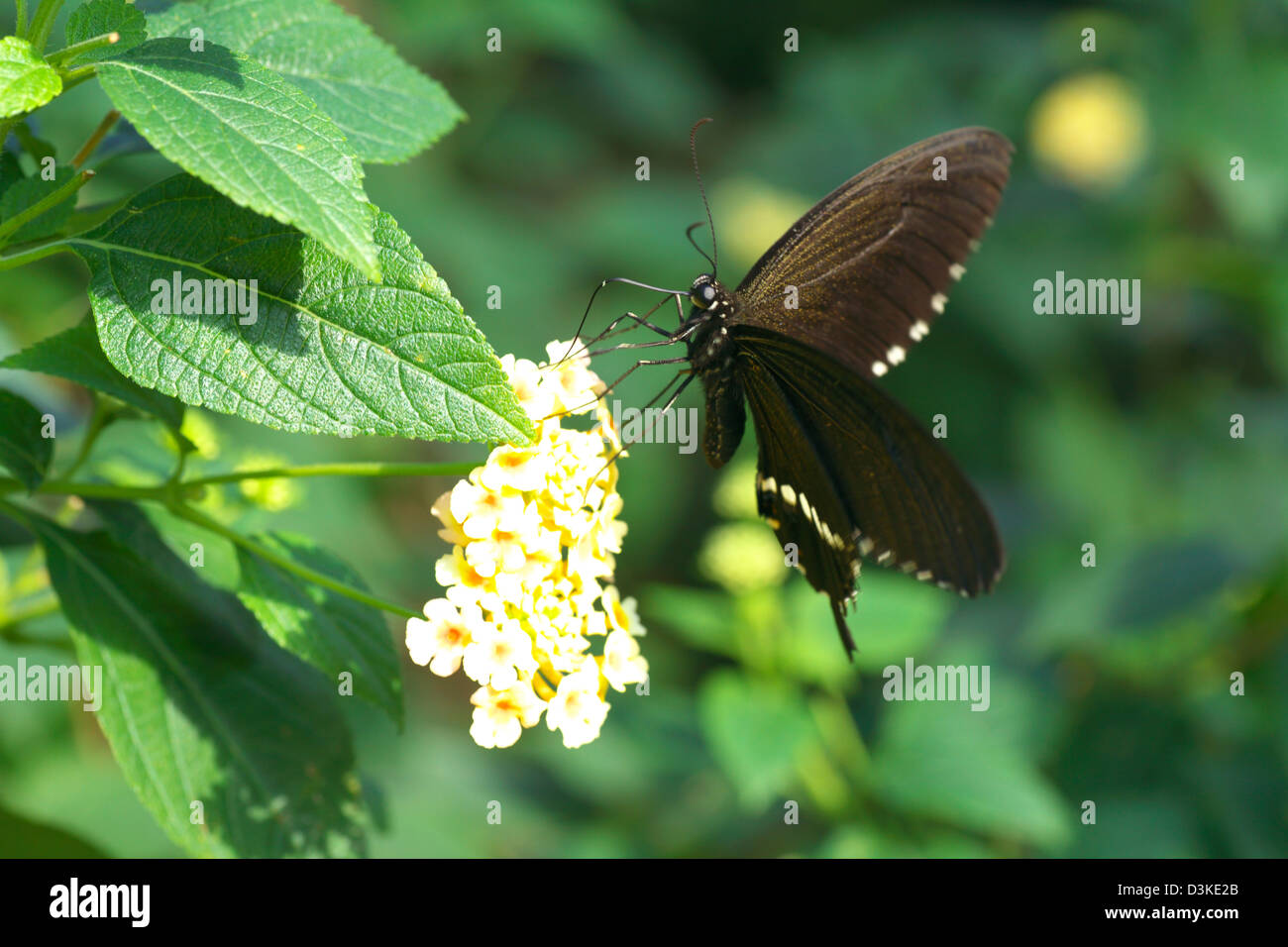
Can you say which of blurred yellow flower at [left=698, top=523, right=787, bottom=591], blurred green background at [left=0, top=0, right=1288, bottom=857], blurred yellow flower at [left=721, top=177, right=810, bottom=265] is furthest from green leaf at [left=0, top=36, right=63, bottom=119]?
blurred yellow flower at [left=721, top=177, right=810, bottom=265]

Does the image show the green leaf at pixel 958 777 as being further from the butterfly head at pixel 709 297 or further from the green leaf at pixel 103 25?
the green leaf at pixel 103 25

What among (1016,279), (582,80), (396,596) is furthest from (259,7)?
(582,80)

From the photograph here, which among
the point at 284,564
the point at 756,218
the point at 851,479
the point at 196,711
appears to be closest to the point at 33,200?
the point at 284,564

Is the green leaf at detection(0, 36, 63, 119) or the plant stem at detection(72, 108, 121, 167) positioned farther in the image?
the plant stem at detection(72, 108, 121, 167)

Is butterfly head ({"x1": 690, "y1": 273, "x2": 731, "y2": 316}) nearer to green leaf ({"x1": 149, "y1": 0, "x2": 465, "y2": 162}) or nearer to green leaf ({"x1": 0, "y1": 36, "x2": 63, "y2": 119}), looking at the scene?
green leaf ({"x1": 149, "y1": 0, "x2": 465, "y2": 162})

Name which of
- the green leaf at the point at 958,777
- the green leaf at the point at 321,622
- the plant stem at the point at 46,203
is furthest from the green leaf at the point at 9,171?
the green leaf at the point at 958,777
